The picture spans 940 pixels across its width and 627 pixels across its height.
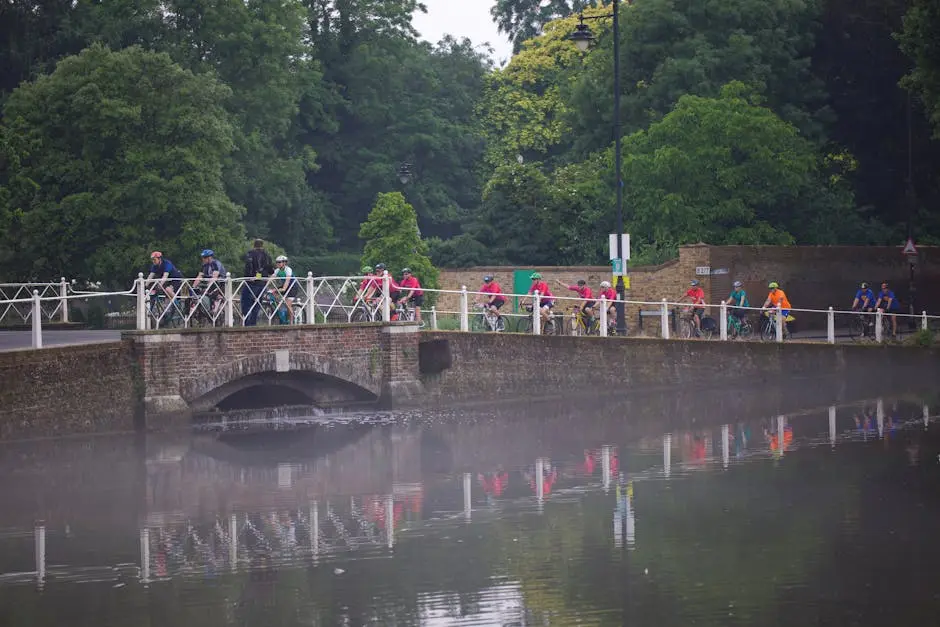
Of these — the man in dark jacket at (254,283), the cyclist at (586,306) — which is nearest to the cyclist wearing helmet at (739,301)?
the cyclist at (586,306)

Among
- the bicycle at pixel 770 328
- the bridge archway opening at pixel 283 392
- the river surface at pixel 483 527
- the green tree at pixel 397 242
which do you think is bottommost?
the river surface at pixel 483 527

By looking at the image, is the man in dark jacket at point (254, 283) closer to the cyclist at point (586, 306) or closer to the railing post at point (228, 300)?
the railing post at point (228, 300)

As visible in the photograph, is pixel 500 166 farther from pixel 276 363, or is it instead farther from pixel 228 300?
pixel 228 300

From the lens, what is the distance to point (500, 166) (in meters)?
51.8

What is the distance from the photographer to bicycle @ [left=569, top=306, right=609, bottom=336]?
1308 inches

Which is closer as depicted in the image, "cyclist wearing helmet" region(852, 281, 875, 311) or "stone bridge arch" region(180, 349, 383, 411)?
"stone bridge arch" region(180, 349, 383, 411)

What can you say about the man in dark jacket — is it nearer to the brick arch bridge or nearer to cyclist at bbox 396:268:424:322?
the brick arch bridge

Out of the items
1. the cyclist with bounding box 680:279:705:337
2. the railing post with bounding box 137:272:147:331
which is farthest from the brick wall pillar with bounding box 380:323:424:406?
the cyclist with bounding box 680:279:705:337

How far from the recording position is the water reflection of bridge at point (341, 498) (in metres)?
15.6

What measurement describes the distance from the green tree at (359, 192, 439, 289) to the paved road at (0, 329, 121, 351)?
1297cm

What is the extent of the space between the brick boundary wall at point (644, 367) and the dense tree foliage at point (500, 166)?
5876mm

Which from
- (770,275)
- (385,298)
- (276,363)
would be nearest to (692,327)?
(770,275)

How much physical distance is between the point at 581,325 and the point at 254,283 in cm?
807

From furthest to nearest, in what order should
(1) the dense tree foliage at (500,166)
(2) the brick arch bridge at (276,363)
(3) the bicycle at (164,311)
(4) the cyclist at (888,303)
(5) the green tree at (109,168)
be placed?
1. (1) the dense tree foliage at (500,166)
2. (5) the green tree at (109,168)
3. (4) the cyclist at (888,303)
4. (3) the bicycle at (164,311)
5. (2) the brick arch bridge at (276,363)
